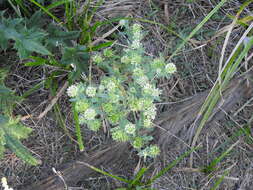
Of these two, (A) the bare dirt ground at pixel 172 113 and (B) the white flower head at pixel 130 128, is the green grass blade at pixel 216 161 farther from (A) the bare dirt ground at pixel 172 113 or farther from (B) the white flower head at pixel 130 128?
(B) the white flower head at pixel 130 128

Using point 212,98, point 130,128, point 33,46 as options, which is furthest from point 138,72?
point 212,98

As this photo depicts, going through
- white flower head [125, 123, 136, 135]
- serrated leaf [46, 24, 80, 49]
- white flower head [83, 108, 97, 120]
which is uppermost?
serrated leaf [46, 24, 80, 49]

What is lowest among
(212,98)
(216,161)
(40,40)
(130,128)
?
(216,161)

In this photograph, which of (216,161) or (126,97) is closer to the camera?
(126,97)

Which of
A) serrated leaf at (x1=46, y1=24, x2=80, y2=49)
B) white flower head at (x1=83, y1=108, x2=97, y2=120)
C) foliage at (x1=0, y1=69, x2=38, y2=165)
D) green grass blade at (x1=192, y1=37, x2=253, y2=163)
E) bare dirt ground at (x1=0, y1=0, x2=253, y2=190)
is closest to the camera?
white flower head at (x1=83, y1=108, x2=97, y2=120)

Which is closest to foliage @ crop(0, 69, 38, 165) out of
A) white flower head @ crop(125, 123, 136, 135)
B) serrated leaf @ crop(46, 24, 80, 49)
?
serrated leaf @ crop(46, 24, 80, 49)

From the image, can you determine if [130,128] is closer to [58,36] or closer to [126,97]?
[126,97]

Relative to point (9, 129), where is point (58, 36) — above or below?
above

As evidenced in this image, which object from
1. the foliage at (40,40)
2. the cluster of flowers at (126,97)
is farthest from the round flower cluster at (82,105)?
the foliage at (40,40)

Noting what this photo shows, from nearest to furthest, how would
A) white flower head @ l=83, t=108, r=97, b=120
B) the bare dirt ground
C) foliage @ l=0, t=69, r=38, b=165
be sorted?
white flower head @ l=83, t=108, r=97, b=120 < foliage @ l=0, t=69, r=38, b=165 < the bare dirt ground

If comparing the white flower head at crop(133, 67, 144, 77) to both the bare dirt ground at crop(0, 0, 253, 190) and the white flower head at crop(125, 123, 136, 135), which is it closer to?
the white flower head at crop(125, 123, 136, 135)
